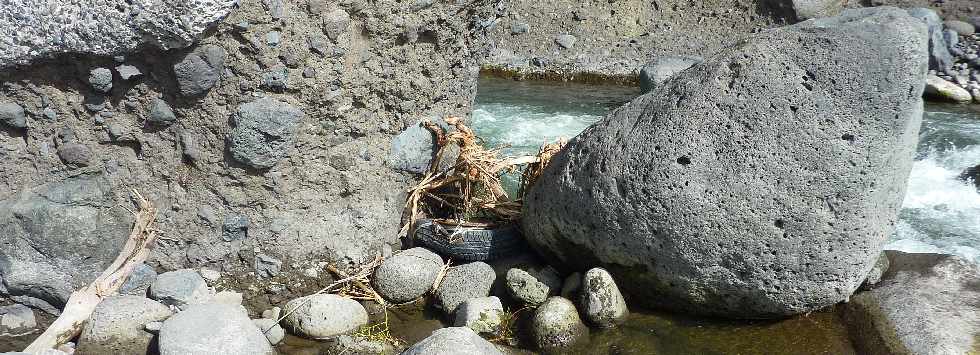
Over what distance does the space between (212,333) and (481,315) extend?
1.29m

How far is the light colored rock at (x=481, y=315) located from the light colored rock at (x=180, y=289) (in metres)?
1.31

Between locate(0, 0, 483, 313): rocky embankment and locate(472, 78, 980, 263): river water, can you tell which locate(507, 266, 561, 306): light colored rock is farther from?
locate(472, 78, 980, 263): river water

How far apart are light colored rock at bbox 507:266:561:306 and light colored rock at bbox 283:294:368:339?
79 cm

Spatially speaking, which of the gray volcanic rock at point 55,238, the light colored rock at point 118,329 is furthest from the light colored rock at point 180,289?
the gray volcanic rock at point 55,238

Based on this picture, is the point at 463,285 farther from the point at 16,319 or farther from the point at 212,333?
the point at 16,319

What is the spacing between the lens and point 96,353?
151 inches

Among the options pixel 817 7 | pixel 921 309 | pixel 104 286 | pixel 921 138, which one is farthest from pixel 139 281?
pixel 817 7

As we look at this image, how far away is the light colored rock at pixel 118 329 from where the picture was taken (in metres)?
3.86

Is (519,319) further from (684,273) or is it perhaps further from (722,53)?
(722,53)

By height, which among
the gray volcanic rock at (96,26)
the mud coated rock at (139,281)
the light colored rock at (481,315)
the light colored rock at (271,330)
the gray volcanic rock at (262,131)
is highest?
the gray volcanic rock at (96,26)

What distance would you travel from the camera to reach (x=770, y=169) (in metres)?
3.87

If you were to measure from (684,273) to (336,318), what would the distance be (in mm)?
1753

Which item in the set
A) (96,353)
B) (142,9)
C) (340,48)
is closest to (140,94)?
(142,9)

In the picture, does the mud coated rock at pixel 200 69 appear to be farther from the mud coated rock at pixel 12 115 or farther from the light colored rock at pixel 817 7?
the light colored rock at pixel 817 7
